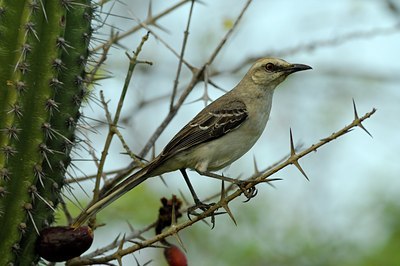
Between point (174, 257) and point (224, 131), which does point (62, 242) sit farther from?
point (224, 131)

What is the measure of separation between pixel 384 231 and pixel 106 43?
4.50 meters

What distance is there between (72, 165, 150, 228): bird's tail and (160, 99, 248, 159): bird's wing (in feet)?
2.57

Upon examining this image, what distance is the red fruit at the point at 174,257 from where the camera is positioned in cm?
453

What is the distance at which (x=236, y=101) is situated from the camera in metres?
6.49

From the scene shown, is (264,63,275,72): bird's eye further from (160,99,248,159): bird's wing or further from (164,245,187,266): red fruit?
(164,245,187,266): red fruit

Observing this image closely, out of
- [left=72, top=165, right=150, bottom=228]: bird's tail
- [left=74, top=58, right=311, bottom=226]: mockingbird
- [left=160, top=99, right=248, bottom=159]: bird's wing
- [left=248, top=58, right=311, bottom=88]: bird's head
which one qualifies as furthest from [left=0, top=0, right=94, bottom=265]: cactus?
[left=248, top=58, right=311, bottom=88]: bird's head

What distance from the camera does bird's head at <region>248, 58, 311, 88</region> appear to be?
255 inches

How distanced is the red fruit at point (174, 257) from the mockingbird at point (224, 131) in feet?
3.89

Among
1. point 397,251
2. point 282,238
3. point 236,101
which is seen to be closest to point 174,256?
point 236,101

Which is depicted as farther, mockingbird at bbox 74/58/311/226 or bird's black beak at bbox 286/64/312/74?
bird's black beak at bbox 286/64/312/74

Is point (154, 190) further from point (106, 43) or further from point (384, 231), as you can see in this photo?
point (106, 43)

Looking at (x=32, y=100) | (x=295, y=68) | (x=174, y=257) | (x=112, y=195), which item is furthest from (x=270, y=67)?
(x=32, y=100)

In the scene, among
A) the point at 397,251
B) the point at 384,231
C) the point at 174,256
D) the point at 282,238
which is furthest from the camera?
the point at 282,238

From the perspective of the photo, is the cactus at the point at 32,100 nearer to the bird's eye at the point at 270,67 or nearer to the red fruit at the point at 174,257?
the red fruit at the point at 174,257
